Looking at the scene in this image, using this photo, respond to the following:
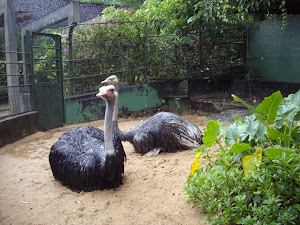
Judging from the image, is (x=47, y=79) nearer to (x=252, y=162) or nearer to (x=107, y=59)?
(x=107, y=59)

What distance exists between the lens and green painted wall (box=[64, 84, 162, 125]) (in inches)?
301

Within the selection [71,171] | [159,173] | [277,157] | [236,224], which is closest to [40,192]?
[71,171]

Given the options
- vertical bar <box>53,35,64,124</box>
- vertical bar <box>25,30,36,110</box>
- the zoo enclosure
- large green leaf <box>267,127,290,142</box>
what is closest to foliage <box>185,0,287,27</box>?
the zoo enclosure

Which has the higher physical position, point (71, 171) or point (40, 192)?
point (71, 171)

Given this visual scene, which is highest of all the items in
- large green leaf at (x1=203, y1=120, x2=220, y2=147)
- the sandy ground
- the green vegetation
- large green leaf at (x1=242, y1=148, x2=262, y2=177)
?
the green vegetation

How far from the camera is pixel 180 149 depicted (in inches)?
204

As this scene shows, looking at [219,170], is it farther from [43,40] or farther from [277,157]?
[43,40]

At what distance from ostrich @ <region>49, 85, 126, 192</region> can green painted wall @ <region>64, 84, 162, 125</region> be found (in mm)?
3583

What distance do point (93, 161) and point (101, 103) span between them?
458 cm

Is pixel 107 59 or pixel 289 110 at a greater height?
pixel 107 59

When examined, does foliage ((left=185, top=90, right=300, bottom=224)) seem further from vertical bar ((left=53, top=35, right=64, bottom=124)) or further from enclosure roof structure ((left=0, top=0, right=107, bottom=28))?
enclosure roof structure ((left=0, top=0, right=107, bottom=28))

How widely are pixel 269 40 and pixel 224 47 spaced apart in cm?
121

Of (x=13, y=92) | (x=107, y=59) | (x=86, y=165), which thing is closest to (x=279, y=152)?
(x=86, y=165)

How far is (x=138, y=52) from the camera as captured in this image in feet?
28.1
